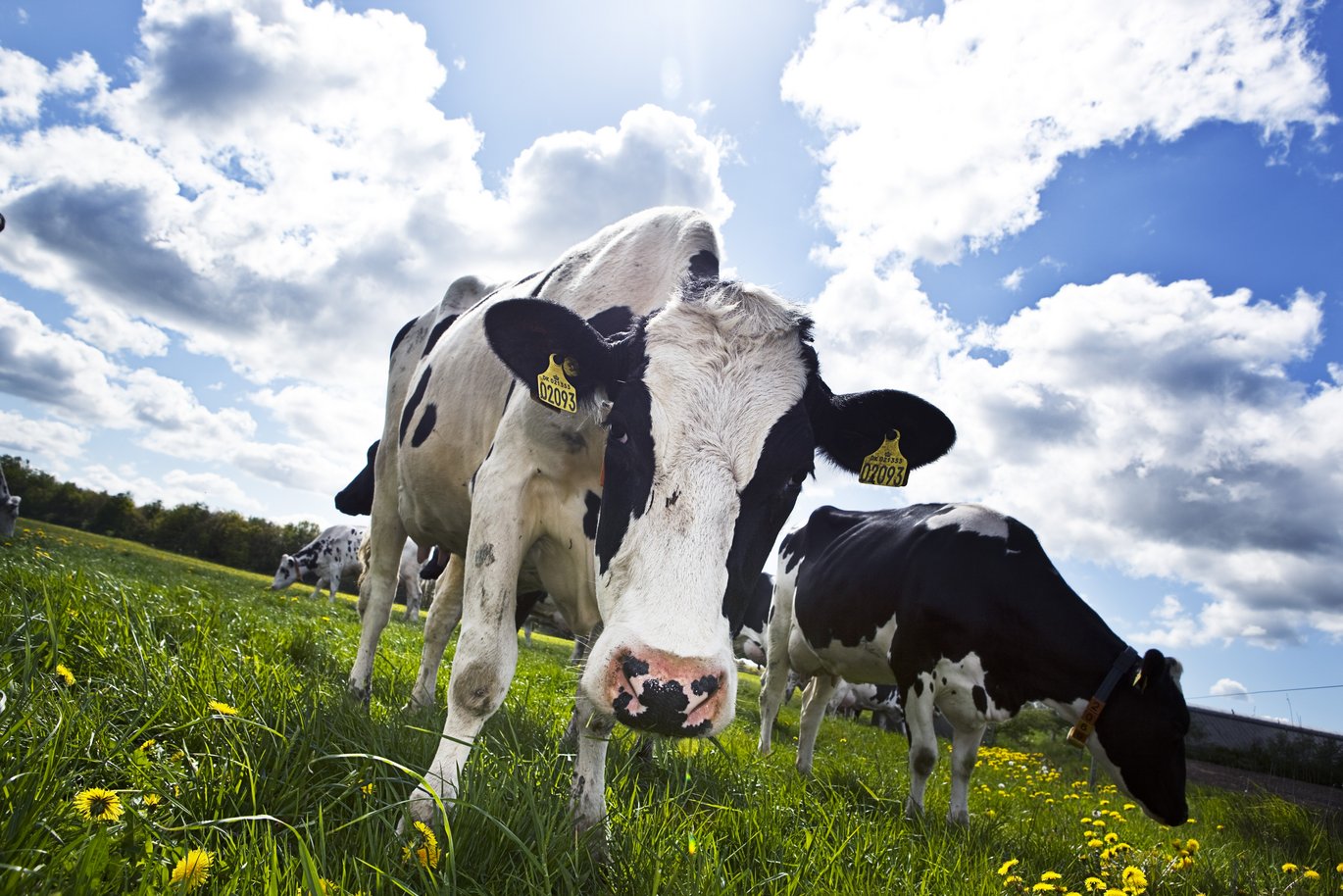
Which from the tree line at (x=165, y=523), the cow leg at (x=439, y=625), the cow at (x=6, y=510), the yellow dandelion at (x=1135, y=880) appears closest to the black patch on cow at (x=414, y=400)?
the cow leg at (x=439, y=625)

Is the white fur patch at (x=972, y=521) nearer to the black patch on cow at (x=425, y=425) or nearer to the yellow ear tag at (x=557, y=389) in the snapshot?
the black patch on cow at (x=425, y=425)

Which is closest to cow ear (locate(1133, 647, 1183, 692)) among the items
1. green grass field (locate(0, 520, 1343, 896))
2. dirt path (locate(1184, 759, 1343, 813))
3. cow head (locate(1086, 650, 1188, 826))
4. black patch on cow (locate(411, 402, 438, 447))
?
cow head (locate(1086, 650, 1188, 826))

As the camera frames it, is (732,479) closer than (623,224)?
Yes

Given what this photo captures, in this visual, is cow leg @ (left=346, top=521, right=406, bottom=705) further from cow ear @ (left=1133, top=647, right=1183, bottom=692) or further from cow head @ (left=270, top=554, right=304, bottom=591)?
cow head @ (left=270, top=554, right=304, bottom=591)

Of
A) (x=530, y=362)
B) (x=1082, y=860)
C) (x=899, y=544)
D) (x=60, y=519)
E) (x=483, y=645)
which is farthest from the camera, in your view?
(x=60, y=519)

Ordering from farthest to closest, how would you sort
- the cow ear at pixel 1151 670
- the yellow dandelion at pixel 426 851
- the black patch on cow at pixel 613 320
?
1. the cow ear at pixel 1151 670
2. the black patch on cow at pixel 613 320
3. the yellow dandelion at pixel 426 851

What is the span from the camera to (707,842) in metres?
2.76

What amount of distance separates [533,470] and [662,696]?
1.51 meters

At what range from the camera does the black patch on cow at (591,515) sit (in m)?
3.36

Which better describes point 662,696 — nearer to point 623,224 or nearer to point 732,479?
point 732,479

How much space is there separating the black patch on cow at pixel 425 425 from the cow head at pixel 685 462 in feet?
5.61

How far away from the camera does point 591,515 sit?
3.39 metres

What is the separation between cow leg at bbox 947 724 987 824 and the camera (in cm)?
564

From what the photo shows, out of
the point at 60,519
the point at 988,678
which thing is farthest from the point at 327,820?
the point at 60,519
